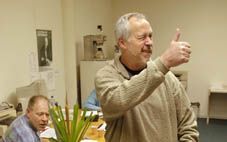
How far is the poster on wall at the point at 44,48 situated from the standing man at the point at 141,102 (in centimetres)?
277

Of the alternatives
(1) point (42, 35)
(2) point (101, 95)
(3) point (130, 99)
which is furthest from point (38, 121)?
(1) point (42, 35)

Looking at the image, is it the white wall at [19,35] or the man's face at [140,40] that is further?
the white wall at [19,35]

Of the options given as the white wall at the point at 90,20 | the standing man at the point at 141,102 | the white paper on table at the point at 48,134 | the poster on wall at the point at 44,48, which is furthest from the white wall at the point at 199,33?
the standing man at the point at 141,102

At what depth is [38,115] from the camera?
7.75 feet

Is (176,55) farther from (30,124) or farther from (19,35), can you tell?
(19,35)

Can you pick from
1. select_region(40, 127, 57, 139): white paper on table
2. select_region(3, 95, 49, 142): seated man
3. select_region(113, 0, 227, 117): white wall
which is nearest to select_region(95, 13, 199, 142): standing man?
select_region(3, 95, 49, 142): seated man

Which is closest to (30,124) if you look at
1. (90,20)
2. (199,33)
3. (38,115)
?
(38,115)

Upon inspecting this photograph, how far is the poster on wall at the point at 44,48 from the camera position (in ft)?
12.7

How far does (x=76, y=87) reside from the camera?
4668 millimetres

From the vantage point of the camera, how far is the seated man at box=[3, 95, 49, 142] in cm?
221

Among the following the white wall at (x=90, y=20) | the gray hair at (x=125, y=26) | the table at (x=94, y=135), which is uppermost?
the white wall at (x=90, y=20)

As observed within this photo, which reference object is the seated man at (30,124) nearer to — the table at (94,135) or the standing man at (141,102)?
the table at (94,135)

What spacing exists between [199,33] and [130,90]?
203 inches

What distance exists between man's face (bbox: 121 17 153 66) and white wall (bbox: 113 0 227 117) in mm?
4841
